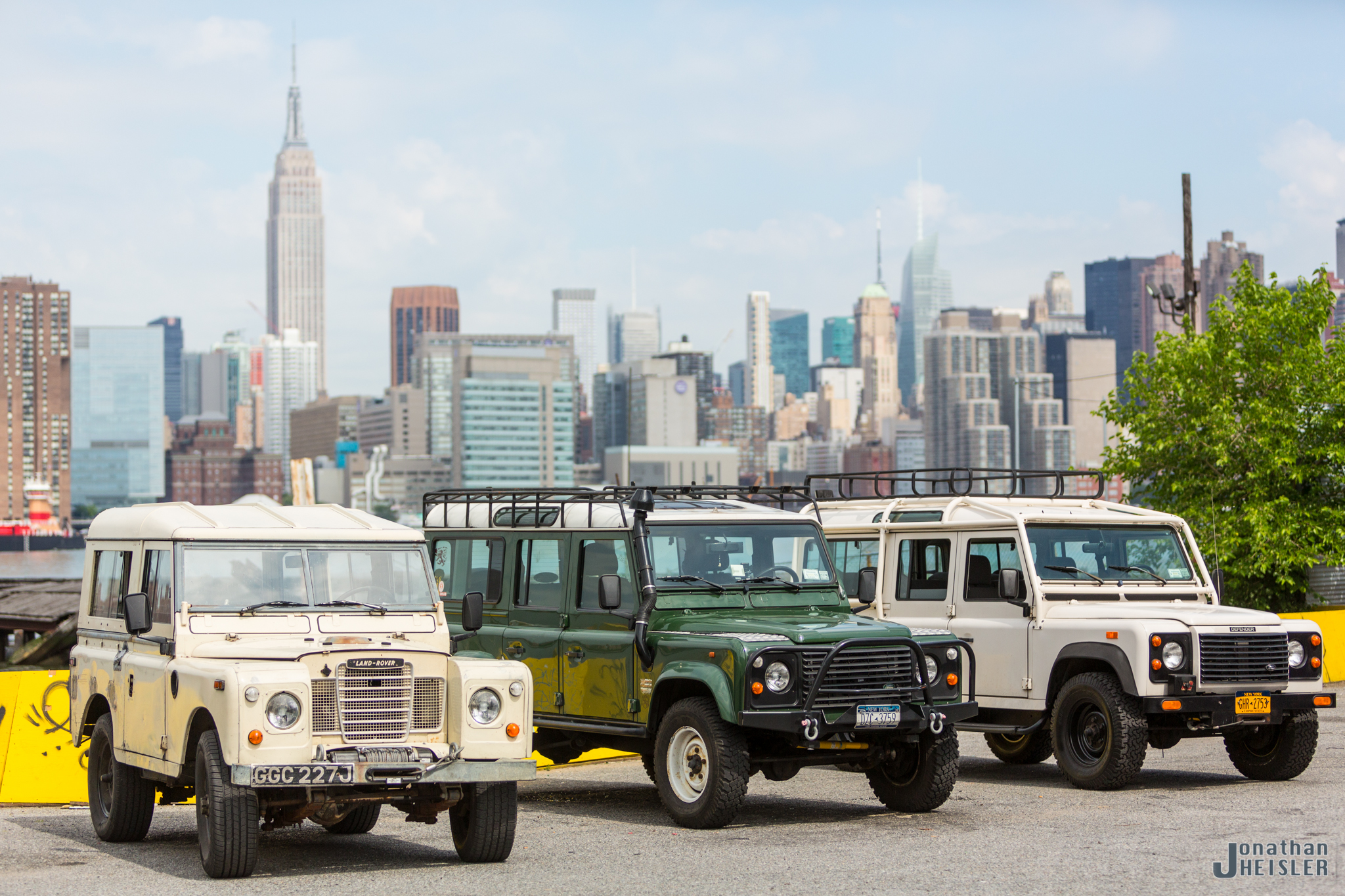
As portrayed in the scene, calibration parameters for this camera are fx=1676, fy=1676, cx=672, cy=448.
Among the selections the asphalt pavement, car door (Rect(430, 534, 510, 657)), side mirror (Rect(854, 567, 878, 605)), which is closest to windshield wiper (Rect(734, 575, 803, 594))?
side mirror (Rect(854, 567, 878, 605))

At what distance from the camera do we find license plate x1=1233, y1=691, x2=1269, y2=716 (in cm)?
1384

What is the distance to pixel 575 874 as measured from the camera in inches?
407

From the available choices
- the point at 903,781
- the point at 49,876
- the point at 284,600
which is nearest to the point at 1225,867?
the point at 903,781

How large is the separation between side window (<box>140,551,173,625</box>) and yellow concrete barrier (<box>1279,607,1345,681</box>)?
18613 mm

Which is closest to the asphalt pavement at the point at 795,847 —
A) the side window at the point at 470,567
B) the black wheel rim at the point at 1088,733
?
the black wheel rim at the point at 1088,733

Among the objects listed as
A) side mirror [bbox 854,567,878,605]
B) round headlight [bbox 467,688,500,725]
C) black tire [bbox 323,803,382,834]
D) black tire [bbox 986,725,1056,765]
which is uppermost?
side mirror [bbox 854,567,878,605]

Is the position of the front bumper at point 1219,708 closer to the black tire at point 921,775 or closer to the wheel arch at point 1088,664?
the wheel arch at point 1088,664

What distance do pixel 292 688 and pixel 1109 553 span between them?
821 cm

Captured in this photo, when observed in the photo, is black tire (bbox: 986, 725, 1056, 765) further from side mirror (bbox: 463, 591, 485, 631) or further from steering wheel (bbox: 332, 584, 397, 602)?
steering wheel (bbox: 332, 584, 397, 602)

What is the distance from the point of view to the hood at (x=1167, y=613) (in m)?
14.1

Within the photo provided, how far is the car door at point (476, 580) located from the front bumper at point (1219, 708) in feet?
18.1

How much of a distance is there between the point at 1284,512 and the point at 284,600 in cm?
2201

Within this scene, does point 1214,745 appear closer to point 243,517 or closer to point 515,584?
point 515,584

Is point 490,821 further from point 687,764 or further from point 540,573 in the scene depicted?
point 540,573
